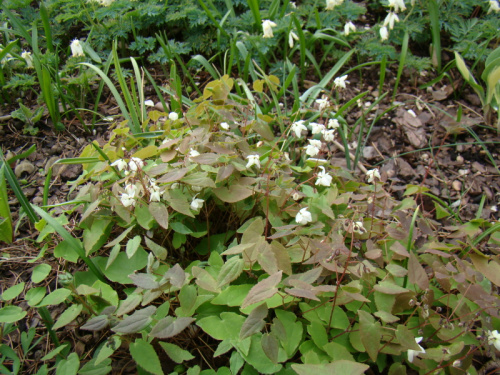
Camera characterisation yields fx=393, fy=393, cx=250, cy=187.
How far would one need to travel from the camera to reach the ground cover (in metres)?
1.19

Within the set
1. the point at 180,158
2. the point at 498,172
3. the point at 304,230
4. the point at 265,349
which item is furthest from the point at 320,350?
the point at 498,172

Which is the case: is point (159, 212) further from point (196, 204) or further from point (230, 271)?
point (230, 271)

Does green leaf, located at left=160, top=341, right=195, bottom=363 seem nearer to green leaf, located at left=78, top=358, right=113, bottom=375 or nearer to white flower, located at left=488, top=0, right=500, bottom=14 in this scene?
green leaf, located at left=78, top=358, right=113, bottom=375

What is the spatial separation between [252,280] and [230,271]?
0.82ft

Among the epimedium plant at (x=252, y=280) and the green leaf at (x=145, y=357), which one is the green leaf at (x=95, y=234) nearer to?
the epimedium plant at (x=252, y=280)

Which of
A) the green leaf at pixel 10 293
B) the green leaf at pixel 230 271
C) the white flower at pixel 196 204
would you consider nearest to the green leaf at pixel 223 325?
the green leaf at pixel 230 271

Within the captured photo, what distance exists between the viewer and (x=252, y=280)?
1396mm

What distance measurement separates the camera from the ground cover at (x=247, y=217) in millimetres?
1188

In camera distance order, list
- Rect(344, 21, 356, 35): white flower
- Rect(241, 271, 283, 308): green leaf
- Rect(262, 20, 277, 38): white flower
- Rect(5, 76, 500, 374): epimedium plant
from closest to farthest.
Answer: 1. Rect(241, 271, 283, 308): green leaf
2. Rect(5, 76, 500, 374): epimedium plant
3. Rect(262, 20, 277, 38): white flower
4. Rect(344, 21, 356, 35): white flower

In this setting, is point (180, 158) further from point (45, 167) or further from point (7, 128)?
point (7, 128)

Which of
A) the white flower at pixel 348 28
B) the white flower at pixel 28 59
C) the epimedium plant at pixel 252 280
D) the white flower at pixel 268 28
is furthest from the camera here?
the white flower at pixel 348 28

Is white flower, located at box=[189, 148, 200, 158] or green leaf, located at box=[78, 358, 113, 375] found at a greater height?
white flower, located at box=[189, 148, 200, 158]

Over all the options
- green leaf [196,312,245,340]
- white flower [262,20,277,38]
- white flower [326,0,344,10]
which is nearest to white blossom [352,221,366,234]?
green leaf [196,312,245,340]

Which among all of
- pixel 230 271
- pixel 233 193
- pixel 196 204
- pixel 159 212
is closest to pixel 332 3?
pixel 233 193
